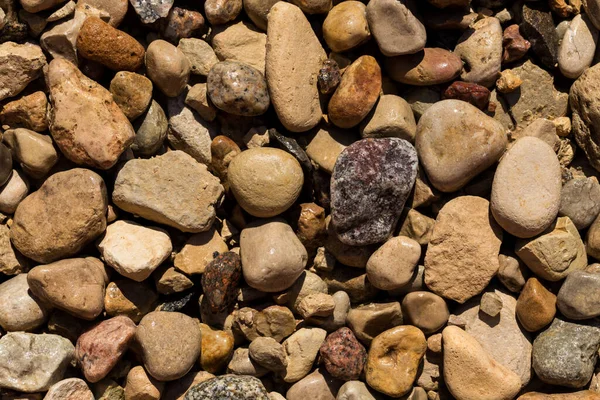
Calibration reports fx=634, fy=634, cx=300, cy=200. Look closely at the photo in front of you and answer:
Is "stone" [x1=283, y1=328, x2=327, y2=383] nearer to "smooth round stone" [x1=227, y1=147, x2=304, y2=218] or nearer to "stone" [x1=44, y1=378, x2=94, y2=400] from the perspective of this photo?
"smooth round stone" [x1=227, y1=147, x2=304, y2=218]

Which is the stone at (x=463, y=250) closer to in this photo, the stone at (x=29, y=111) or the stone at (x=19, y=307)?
the stone at (x=19, y=307)

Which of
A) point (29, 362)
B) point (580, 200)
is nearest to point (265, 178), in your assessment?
point (29, 362)

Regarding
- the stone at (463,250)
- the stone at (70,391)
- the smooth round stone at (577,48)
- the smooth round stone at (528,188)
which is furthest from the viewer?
the smooth round stone at (577,48)

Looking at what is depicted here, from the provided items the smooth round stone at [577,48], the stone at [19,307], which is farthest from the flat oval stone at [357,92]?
the stone at [19,307]

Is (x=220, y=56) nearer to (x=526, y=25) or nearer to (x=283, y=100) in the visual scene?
(x=283, y=100)

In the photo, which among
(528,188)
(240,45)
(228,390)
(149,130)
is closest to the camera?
(228,390)

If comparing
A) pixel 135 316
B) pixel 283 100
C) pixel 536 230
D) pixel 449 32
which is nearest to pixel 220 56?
pixel 283 100

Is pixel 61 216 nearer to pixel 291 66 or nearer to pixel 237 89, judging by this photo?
pixel 237 89

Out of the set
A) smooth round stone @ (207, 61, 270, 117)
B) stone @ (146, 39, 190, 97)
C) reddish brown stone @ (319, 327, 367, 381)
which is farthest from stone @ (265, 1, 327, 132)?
reddish brown stone @ (319, 327, 367, 381)
